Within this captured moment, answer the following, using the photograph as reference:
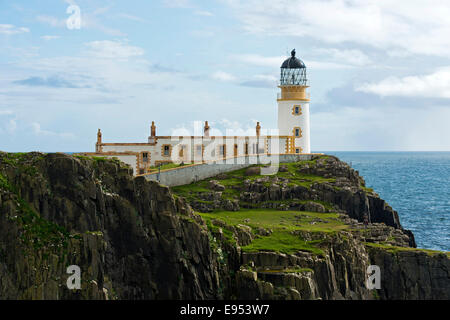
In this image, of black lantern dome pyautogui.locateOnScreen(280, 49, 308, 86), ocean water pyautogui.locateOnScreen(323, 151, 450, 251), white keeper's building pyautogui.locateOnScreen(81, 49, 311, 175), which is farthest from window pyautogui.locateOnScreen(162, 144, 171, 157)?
ocean water pyautogui.locateOnScreen(323, 151, 450, 251)

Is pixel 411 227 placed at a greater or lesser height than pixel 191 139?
lesser

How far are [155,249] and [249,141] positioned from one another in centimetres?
4774

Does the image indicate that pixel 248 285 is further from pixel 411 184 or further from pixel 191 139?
pixel 411 184

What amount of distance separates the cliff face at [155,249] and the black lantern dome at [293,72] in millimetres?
41674

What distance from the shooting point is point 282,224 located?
7019cm

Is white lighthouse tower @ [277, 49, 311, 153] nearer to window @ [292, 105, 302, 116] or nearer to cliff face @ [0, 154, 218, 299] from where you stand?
window @ [292, 105, 302, 116]

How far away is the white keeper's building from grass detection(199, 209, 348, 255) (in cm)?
1531

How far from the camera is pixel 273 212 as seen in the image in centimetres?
7750

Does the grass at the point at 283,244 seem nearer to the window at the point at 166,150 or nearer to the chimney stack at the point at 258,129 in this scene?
the window at the point at 166,150

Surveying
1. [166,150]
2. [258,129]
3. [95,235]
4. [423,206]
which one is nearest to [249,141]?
[258,129]

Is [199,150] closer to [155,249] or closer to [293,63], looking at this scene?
[293,63]

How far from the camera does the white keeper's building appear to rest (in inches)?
3538

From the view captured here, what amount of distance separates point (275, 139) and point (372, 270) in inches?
1704
